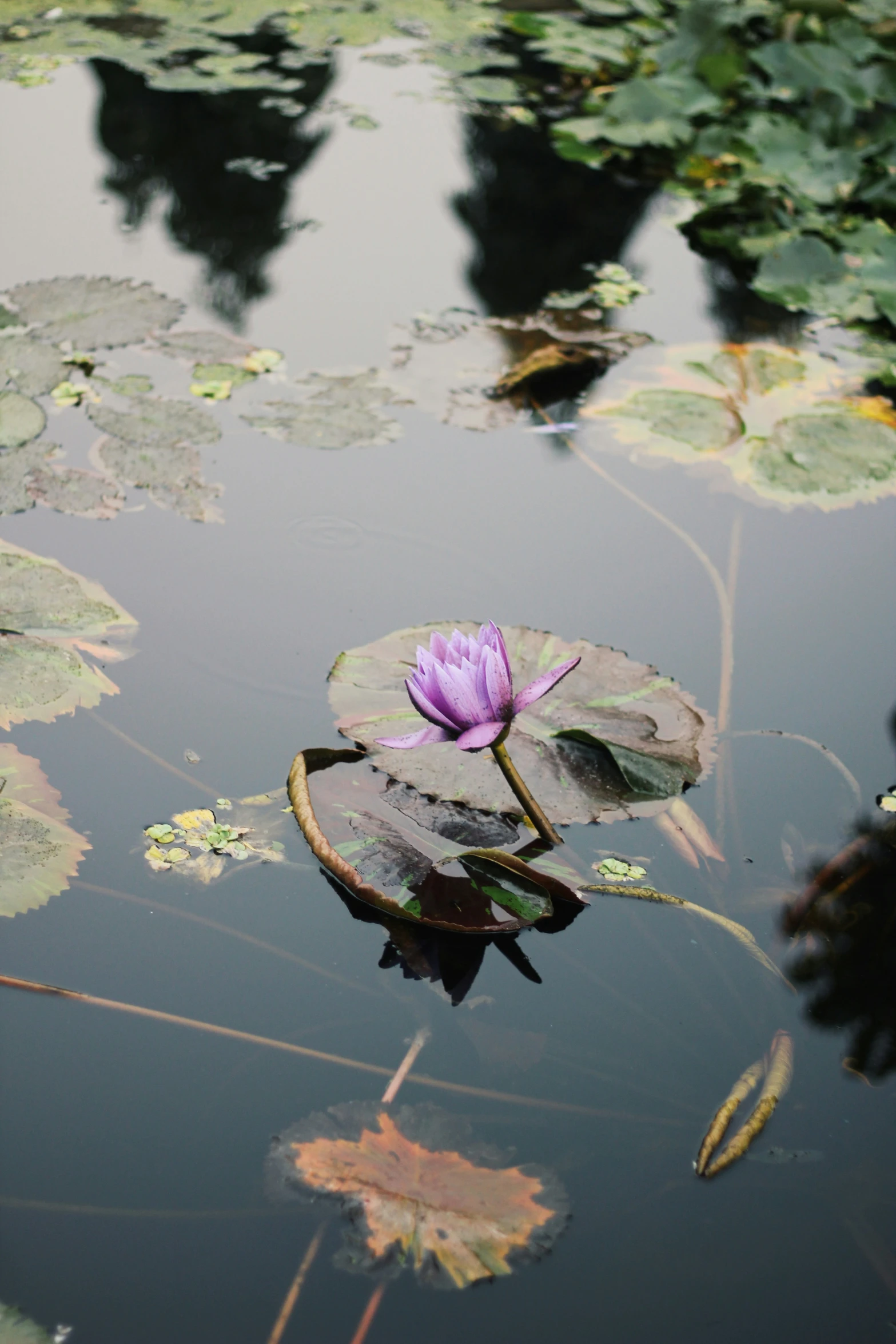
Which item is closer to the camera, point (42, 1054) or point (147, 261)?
point (42, 1054)

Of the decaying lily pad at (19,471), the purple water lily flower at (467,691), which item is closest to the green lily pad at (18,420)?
the decaying lily pad at (19,471)

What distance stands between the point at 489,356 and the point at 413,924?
1679 mm

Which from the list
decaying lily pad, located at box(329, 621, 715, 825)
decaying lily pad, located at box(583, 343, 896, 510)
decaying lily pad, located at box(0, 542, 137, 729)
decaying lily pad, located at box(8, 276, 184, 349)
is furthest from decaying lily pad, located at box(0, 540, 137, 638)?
decaying lily pad, located at box(583, 343, 896, 510)

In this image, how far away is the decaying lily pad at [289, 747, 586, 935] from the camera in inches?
53.9

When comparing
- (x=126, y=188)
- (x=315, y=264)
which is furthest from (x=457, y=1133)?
(x=126, y=188)

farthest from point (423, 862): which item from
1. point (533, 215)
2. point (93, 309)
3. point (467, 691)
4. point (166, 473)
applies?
point (533, 215)

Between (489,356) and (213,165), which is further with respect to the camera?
(213,165)

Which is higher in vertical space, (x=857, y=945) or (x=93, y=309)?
(x=93, y=309)

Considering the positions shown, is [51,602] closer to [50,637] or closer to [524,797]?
[50,637]

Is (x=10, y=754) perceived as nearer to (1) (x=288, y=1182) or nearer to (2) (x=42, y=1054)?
(2) (x=42, y=1054)

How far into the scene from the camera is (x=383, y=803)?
150cm

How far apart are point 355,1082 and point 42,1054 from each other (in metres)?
0.35

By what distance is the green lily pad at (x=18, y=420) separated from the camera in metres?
2.24

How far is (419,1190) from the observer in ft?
3.60
